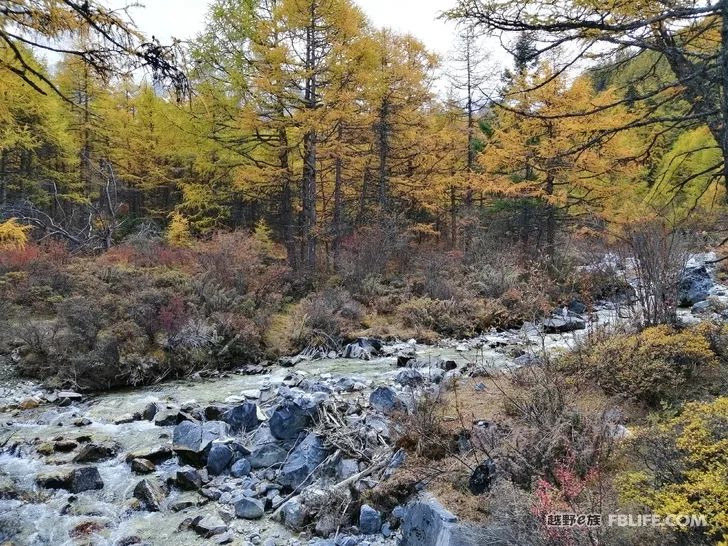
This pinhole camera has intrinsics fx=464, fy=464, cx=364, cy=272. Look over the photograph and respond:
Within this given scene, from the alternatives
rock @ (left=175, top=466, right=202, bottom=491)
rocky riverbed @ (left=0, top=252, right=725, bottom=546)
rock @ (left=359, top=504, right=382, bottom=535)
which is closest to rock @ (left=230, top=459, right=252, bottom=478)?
rocky riverbed @ (left=0, top=252, right=725, bottom=546)

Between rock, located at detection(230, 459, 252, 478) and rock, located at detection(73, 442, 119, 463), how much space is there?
1573 millimetres

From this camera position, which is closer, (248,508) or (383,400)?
(248,508)

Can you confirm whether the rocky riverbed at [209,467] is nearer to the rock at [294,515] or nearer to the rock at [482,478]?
the rock at [294,515]

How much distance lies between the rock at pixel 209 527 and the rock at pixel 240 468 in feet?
2.51

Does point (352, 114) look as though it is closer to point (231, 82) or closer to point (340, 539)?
point (231, 82)

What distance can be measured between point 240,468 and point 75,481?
1.59 metres

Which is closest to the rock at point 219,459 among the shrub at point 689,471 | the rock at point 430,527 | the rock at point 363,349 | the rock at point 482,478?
the rock at point 430,527

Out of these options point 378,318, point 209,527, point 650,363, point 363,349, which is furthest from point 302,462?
point 378,318

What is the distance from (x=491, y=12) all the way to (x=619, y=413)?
4376 millimetres

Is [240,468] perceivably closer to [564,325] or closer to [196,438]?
[196,438]

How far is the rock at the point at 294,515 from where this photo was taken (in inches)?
151

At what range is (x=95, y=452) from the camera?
5.23 meters

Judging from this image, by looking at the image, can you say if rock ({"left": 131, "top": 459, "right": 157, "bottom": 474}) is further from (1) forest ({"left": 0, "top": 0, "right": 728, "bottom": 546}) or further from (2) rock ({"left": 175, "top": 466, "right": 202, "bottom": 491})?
(2) rock ({"left": 175, "top": 466, "right": 202, "bottom": 491})

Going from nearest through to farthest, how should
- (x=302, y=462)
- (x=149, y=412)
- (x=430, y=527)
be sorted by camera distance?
1. (x=430, y=527)
2. (x=302, y=462)
3. (x=149, y=412)
